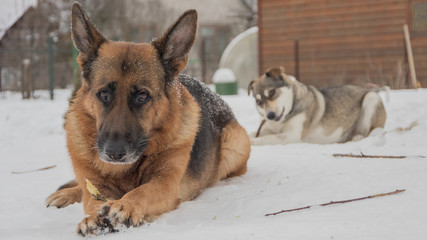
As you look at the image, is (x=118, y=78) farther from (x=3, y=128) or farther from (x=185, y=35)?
(x=3, y=128)

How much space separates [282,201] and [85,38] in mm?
1895

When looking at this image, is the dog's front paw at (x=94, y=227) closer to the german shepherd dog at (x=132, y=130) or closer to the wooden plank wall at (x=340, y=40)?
the german shepherd dog at (x=132, y=130)

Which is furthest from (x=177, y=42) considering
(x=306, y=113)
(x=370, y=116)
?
(x=370, y=116)

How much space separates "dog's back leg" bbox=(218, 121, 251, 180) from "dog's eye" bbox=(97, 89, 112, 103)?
1.62 metres

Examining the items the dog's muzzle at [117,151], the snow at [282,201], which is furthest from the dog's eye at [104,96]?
the snow at [282,201]

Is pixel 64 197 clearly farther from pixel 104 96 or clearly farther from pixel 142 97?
pixel 142 97

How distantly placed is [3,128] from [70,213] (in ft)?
20.7

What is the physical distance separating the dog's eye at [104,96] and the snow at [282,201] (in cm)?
86

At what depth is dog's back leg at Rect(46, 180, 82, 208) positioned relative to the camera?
3396mm

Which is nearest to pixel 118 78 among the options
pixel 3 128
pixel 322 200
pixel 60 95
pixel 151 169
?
pixel 151 169

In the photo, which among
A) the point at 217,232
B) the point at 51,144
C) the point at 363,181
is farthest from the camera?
the point at 51,144

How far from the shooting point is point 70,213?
10.4 feet

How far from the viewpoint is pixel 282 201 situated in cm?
306

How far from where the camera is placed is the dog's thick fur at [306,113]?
7.56 m
